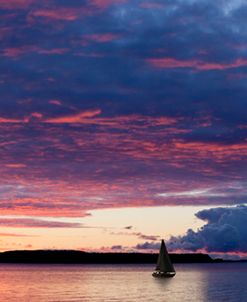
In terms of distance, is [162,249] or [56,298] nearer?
[56,298]

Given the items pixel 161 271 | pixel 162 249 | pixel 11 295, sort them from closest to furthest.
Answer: pixel 11 295
pixel 162 249
pixel 161 271

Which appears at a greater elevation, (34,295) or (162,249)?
(162,249)

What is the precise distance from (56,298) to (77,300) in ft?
23.7

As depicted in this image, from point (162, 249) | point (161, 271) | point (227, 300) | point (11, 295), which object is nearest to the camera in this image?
point (227, 300)

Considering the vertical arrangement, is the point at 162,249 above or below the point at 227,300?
above

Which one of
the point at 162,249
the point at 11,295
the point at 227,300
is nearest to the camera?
the point at 227,300

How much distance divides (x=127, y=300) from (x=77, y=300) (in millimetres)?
11544

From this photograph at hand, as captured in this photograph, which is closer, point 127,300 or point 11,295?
point 127,300

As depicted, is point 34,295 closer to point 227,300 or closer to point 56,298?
point 56,298

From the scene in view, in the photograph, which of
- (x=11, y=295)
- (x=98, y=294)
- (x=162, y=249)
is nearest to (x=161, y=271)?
(x=162, y=249)

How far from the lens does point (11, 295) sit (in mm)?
152375

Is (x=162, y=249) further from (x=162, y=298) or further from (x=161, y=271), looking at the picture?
(x=162, y=298)

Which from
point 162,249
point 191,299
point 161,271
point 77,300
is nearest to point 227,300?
point 191,299

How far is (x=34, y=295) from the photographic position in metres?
153
